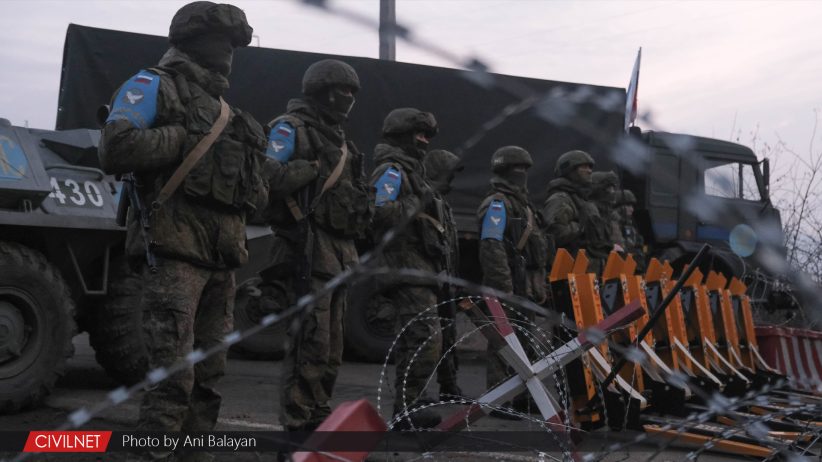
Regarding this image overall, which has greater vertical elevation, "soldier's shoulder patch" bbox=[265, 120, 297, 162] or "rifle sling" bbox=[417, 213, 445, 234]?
"soldier's shoulder patch" bbox=[265, 120, 297, 162]

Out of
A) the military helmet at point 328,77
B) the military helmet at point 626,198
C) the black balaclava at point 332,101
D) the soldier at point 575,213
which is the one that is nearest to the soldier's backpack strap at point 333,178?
the black balaclava at point 332,101

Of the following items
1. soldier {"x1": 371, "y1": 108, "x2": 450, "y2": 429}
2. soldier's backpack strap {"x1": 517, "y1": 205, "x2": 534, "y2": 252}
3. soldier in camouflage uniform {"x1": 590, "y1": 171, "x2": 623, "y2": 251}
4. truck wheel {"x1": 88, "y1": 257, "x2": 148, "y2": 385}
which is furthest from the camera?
soldier in camouflage uniform {"x1": 590, "y1": 171, "x2": 623, "y2": 251}

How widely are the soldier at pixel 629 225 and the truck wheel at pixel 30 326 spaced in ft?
22.7

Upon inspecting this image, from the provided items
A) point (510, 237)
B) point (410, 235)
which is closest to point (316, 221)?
point (410, 235)

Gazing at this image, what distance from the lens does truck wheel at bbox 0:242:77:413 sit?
5.55 metres

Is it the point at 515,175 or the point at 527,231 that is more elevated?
the point at 515,175

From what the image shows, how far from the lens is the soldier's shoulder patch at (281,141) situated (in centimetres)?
489

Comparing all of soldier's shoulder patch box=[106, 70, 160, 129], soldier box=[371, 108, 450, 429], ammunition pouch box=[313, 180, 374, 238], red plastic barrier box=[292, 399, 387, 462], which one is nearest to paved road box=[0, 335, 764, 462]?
soldier box=[371, 108, 450, 429]

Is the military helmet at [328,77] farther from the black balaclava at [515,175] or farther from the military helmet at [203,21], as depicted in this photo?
the black balaclava at [515,175]

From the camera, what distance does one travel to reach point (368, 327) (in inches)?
357

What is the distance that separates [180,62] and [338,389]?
12.6 feet

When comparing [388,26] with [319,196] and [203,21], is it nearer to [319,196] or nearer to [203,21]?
[203,21]

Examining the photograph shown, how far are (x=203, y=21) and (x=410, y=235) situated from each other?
93.4 inches

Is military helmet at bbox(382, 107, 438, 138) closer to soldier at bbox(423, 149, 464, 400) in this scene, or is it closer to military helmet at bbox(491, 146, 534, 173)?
soldier at bbox(423, 149, 464, 400)
